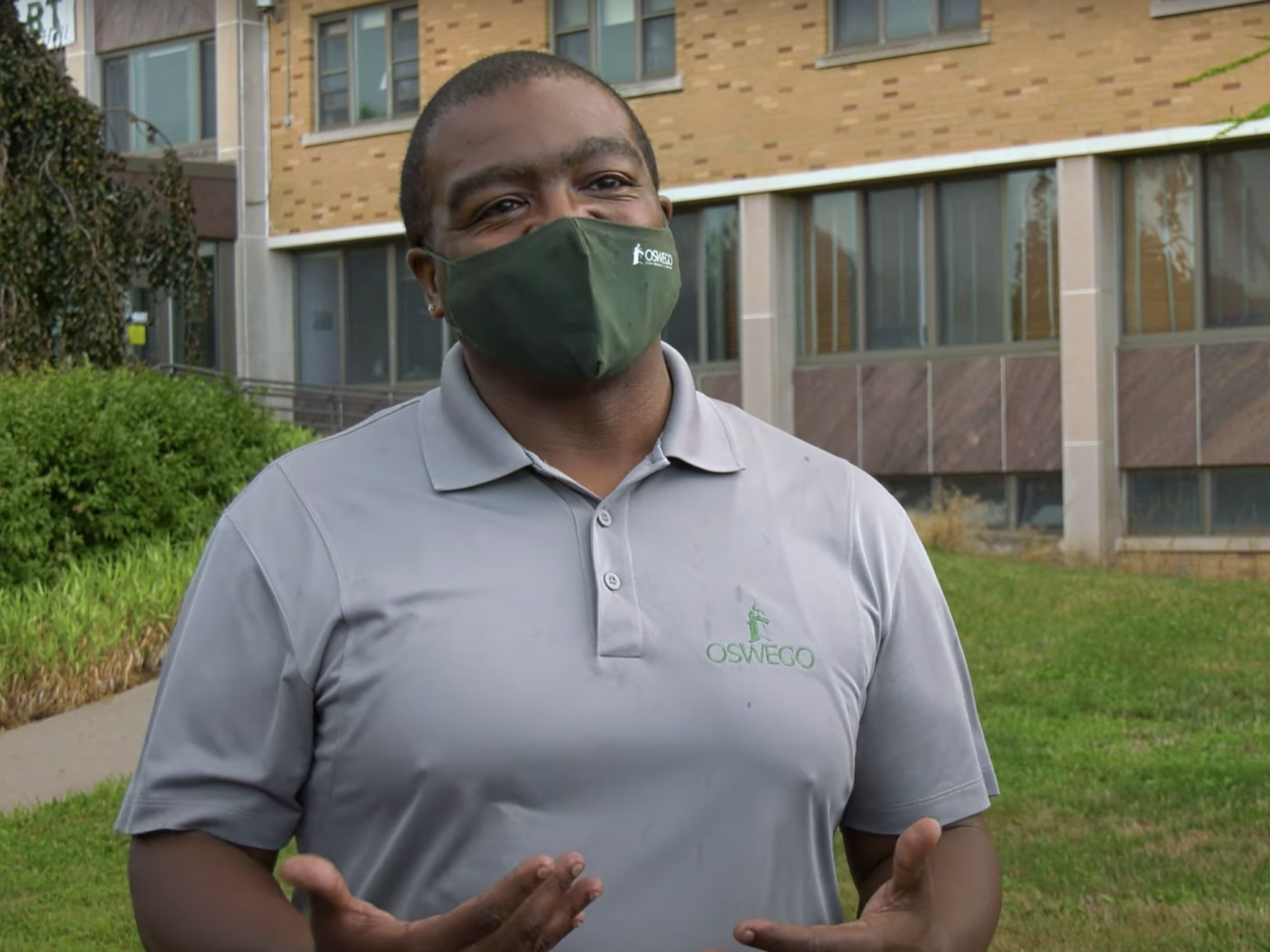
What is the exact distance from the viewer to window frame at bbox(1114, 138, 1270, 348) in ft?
61.6

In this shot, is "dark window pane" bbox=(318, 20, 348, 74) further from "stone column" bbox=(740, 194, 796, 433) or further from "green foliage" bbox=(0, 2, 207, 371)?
"green foliage" bbox=(0, 2, 207, 371)

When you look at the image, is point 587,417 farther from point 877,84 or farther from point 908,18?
point 908,18

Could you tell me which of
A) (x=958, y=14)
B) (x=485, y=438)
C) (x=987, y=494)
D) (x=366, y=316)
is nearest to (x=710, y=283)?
(x=958, y=14)

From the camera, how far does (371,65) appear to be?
24656 mm

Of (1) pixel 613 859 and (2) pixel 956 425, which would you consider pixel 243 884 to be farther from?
(2) pixel 956 425

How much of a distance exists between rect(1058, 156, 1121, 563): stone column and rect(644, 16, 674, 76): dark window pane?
5.13 meters

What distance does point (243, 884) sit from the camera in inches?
86.4

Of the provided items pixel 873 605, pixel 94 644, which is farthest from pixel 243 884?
pixel 94 644

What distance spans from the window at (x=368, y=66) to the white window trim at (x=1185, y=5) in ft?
30.9

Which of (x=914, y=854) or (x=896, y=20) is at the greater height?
(x=896, y=20)

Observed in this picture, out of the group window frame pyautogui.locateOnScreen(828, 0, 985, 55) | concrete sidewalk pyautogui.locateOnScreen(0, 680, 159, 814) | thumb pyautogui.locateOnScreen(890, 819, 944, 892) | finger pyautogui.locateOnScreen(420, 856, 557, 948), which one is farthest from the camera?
window frame pyautogui.locateOnScreen(828, 0, 985, 55)

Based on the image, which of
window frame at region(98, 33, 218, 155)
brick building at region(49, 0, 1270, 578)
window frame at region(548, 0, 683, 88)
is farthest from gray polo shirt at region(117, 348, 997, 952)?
window frame at region(98, 33, 218, 155)

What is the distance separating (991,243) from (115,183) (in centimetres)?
893

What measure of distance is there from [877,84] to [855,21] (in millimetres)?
845
